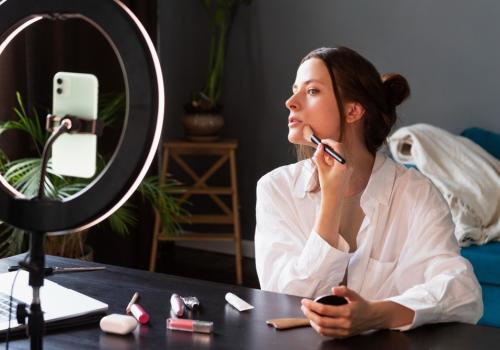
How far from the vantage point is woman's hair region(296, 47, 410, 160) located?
1.69 metres

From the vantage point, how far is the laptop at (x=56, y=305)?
121cm

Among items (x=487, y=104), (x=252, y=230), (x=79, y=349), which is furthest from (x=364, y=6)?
(x=79, y=349)

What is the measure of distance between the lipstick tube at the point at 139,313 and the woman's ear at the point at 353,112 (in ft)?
2.27

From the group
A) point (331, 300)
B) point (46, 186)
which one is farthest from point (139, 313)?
point (46, 186)

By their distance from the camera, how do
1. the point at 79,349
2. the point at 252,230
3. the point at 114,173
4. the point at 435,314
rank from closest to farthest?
1. the point at 114,173
2. the point at 79,349
3. the point at 435,314
4. the point at 252,230

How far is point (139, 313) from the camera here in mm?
1250

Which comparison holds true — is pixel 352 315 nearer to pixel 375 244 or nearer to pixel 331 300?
pixel 331 300

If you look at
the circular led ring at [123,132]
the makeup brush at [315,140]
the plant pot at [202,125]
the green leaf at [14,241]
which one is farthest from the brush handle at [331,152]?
the plant pot at [202,125]

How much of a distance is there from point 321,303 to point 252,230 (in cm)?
310

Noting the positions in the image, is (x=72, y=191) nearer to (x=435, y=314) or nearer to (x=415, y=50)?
(x=435, y=314)

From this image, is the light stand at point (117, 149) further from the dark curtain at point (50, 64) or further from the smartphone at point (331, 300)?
the dark curtain at point (50, 64)

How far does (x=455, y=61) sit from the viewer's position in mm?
3668

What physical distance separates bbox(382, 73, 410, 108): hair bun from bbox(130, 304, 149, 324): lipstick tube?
817mm

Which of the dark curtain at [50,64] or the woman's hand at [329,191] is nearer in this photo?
the woman's hand at [329,191]
